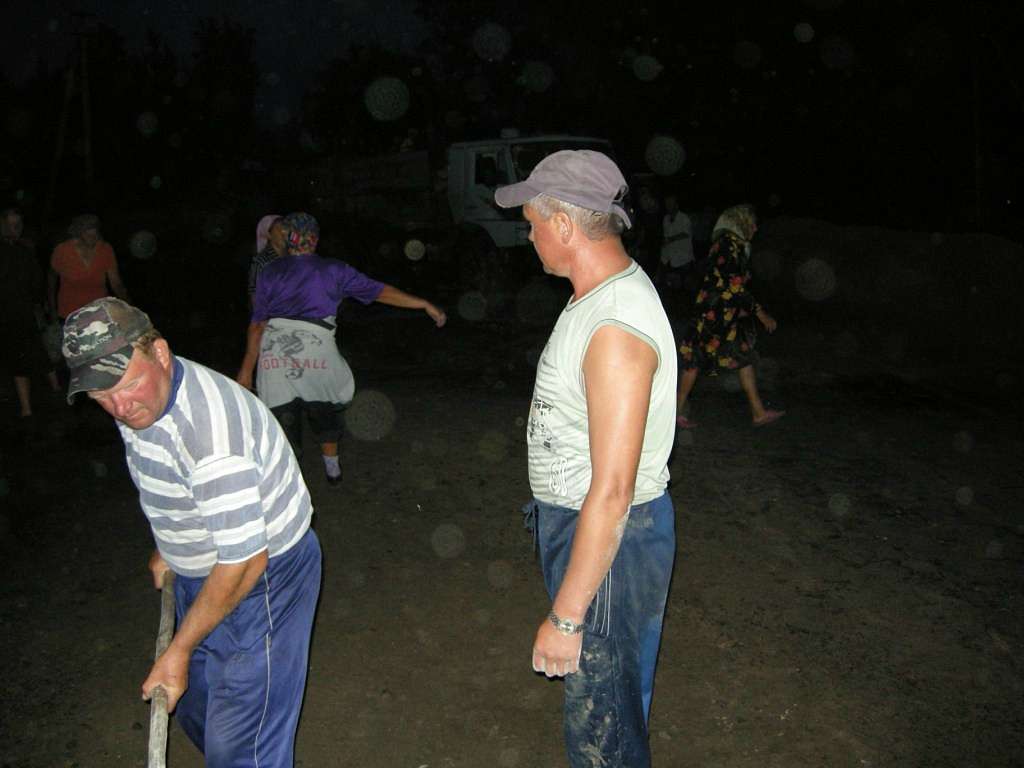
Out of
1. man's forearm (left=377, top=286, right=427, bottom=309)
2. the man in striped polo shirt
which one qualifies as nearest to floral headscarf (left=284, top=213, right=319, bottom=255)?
man's forearm (left=377, top=286, right=427, bottom=309)

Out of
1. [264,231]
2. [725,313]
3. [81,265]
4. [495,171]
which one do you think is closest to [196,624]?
[264,231]

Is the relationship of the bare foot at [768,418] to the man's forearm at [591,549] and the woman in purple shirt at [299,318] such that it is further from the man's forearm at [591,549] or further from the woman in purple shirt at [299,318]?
the man's forearm at [591,549]

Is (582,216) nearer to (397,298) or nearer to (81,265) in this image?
(397,298)

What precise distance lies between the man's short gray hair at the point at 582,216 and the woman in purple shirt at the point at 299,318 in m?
2.91

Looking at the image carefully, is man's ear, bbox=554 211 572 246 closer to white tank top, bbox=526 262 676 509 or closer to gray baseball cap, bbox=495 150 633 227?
gray baseball cap, bbox=495 150 633 227

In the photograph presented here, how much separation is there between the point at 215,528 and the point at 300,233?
3179 mm

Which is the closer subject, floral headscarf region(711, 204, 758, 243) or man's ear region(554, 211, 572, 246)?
man's ear region(554, 211, 572, 246)

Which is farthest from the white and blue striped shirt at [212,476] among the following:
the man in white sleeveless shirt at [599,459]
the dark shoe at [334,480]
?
the dark shoe at [334,480]

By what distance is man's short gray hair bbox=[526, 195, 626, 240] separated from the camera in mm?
2184

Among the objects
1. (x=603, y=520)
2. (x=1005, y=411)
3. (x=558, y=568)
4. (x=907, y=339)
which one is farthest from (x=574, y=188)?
(x=907, y=339)

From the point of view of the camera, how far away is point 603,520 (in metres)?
2.05

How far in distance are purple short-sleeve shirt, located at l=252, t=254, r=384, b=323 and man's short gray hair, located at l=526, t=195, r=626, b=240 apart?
3.02m

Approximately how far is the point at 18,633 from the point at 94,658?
1.70 feet

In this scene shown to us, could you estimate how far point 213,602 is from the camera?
2258mm
